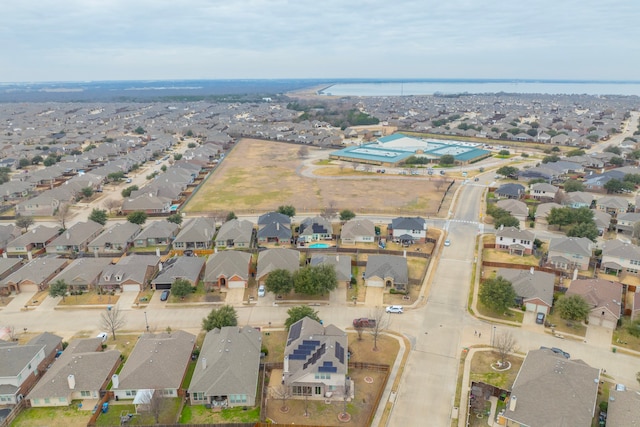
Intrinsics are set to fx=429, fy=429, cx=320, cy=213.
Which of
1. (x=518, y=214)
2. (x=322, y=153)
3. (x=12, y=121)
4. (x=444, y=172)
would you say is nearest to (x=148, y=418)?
(x=518, y=214)

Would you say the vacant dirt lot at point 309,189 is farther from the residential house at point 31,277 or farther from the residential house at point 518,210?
the residential house at point 31,277

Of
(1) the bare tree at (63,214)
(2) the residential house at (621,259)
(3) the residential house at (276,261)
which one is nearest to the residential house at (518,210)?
(2) the residential house at (621,259)

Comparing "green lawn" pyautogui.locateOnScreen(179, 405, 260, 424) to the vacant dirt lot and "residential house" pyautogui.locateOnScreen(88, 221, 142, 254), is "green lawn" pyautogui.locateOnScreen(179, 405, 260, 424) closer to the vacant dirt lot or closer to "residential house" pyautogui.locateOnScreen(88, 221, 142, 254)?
"residential house" pyautogui.locateOnScreen(88, 221, 142, 254)

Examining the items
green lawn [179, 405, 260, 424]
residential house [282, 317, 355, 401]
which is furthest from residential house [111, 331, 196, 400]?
residential house [282, 317, 355, 401]

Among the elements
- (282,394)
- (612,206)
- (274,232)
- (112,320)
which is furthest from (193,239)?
(612,206)

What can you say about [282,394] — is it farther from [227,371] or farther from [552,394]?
[552,394]

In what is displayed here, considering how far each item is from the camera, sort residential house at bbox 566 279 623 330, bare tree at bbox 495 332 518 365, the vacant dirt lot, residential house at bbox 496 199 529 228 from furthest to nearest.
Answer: the vacant dirt lot, residential house at bbox 496 199 529 228, residential house at bbox 566 279 623 330, bare tree at bbox 495 332 518 365
